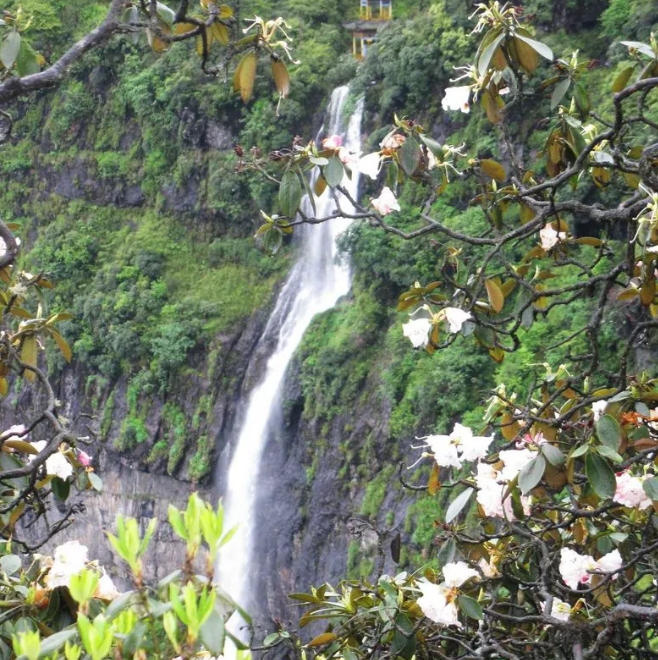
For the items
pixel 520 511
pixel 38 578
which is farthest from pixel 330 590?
pixel 38 578

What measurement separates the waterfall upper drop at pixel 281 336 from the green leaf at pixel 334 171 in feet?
29.9

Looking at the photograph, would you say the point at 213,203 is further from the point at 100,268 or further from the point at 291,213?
the point at 291,213

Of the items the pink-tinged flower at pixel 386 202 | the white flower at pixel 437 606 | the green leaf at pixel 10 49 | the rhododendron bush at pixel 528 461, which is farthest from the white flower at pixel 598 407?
the green leaf at pixel 10 49

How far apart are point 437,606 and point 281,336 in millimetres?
11044

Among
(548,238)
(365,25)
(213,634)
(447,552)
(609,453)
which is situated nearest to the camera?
(213,634)

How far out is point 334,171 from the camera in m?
2.13

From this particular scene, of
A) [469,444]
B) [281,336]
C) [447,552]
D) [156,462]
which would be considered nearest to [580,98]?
[469,444]

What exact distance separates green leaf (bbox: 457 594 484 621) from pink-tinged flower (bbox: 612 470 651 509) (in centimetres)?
37

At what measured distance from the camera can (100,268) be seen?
51.8ft

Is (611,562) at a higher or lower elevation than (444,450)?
lower

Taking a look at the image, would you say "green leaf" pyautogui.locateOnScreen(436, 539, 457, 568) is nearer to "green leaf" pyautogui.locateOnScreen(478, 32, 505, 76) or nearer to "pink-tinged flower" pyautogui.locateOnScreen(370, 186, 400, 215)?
"pink-tinged flower" pyautogui.locateOnScreen(370, 186, 400, 215)

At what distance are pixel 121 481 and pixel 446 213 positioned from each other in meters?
7.31

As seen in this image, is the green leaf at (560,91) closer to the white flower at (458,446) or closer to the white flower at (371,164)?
the white flower at (371,164)

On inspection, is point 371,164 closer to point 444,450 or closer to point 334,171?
point 334,171
